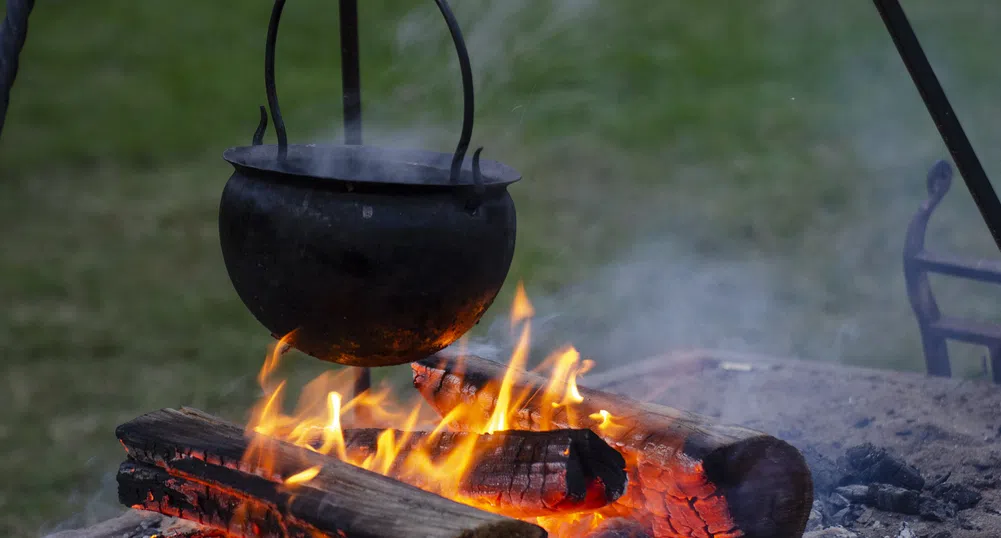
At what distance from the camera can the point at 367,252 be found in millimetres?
2010

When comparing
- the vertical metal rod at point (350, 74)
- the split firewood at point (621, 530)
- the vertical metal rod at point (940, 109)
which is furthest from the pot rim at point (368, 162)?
the vertical metal rod at point (940, 109)

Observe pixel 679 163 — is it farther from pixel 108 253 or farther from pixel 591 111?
pixel 108 253

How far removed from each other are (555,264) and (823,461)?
A: 3.31m

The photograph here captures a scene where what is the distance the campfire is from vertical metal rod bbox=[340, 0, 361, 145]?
68 cm

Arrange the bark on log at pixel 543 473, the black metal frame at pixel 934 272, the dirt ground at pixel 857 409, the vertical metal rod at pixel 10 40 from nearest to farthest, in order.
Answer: the vertical metal rod at pixel 10 40 → the bark on log at pixel 543 473 → the dirt ground at pixel 857 409 → the black metal frame at pixel 934 272

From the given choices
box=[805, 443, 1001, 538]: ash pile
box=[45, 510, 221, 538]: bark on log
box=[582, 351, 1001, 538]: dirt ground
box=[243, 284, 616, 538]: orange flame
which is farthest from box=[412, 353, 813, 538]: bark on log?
box=[45, 510, 221, 538]: bark on log

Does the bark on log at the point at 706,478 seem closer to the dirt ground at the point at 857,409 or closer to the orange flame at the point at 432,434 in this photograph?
the orange flame at the point at 432,434

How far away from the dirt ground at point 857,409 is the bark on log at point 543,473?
93cm

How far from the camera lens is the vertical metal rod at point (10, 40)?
6.36 feet

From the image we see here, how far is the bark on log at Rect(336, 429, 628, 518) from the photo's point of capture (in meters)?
2.29

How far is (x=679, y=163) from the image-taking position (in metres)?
8.88

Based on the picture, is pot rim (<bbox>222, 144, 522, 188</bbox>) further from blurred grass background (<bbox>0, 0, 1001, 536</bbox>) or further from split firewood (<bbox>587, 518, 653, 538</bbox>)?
blurred grass background (<bbox>0, 0, 1001, 536</bbox>)

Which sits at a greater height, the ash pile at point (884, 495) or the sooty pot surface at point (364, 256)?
the sooty pot surface at point (364, 256)

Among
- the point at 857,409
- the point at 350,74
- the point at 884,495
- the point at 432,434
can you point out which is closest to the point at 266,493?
the point at 432,434
